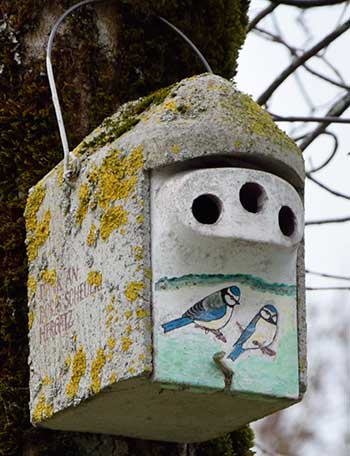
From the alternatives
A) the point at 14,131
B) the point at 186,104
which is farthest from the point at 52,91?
the point at 186,104

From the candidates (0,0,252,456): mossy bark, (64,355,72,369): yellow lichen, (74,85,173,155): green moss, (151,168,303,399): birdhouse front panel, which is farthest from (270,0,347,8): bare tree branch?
(64,355,72,369): yellow lichen

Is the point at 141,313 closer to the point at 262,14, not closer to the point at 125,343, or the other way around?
the point at 125,343

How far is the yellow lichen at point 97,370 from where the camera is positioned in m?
2.60

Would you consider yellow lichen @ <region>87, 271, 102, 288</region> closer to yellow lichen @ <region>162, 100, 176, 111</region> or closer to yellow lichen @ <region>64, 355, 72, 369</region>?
yellow lichen @ <region>64, 355, 72, 369</region>

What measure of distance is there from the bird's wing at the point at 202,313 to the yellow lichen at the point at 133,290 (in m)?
0.09

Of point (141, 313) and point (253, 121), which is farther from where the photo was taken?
point (253, 121)

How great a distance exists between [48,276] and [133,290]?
36 centimetres

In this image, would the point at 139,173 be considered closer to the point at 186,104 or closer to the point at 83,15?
the point at 186,104

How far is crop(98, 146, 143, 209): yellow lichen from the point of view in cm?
263

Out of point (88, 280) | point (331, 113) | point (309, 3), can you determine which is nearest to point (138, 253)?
point (88, 280)

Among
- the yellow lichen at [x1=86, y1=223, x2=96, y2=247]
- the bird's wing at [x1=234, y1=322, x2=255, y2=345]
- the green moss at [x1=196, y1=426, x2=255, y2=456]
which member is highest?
the yellow lichen at [x1=86, y1=223, x2=96, y2=247]

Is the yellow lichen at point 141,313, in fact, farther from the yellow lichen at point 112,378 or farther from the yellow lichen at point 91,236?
the yellow lichen at point 91,236

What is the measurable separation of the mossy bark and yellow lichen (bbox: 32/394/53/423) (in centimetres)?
11

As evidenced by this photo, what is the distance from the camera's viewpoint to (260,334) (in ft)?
8.61
